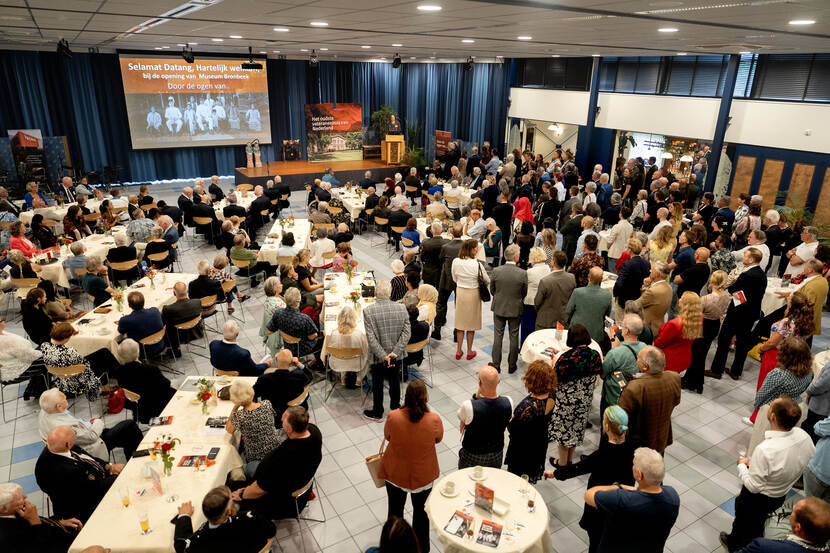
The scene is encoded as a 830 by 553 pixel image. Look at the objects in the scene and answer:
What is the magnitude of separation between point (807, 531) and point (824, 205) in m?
9.76

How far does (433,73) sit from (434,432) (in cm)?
1814

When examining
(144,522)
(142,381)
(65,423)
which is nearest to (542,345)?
(144,522)

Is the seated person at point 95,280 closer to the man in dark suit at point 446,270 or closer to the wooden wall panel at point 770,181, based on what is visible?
the man in dark suit at point 446,270

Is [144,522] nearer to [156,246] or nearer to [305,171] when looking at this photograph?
[156,246]

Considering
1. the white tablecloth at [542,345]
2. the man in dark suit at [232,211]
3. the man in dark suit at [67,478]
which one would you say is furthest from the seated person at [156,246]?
the white tablecloth at [542,345]

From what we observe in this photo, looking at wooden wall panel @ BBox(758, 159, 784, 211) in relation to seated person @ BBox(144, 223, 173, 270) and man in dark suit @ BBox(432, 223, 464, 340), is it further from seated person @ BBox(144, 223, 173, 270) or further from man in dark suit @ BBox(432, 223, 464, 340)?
seated person @ BBox(144, 223, 173, 270)

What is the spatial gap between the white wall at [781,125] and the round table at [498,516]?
10172 millimetres

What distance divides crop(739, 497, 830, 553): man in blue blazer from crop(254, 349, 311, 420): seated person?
11.2 ft

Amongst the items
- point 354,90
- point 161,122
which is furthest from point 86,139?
point 354,90

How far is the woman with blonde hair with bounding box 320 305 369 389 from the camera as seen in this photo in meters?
5.19

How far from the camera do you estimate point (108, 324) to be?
232 inches

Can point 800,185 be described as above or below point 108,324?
above

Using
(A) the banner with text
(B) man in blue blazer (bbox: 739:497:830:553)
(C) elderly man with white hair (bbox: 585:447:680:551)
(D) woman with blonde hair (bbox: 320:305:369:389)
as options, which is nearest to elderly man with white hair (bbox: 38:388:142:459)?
(D) woman with blonde hair (bbox: 320:305:369:389)

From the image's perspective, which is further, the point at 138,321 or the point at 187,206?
the point at 187,206
